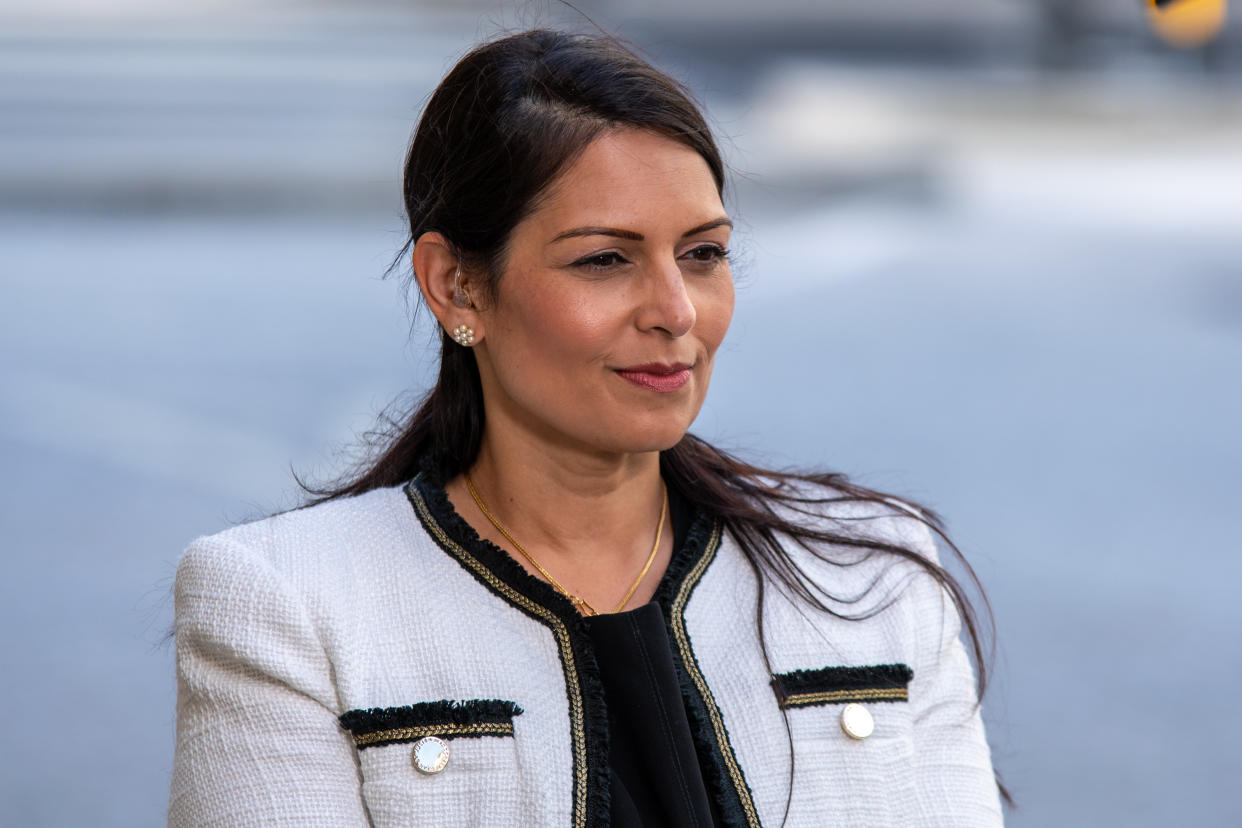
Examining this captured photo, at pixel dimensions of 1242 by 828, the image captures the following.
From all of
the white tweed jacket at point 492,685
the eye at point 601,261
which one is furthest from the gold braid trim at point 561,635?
the eye at point 601,261

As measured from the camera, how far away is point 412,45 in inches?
428

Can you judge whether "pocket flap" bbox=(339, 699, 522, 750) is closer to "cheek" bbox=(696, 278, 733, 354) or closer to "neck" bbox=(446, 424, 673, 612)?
"neck" bbox=(446, 424, 673, 612)

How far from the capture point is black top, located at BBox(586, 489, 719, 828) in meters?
1.49

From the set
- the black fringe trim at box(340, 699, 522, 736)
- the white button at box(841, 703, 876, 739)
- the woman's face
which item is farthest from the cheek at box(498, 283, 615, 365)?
the white button at box(841, 703, 876, 739)

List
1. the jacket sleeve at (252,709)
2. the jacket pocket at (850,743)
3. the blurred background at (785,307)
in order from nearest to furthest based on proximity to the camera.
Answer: the jacket sleeve at (252,709) → the jacket pocket at (850,743) → the blurred background at (785,307)

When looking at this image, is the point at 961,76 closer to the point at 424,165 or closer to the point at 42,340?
the point at 42,340

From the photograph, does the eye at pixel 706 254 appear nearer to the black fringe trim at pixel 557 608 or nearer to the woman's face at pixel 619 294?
the woman's face at pixel 619 294

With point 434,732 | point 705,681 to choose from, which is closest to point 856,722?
point 705,681

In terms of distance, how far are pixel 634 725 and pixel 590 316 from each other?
1.25 feet

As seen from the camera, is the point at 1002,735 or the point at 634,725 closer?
the point at 634,725

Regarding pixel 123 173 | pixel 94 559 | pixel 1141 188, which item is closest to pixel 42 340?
pixel 94 559

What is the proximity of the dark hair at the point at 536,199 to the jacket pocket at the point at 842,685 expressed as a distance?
0.08m

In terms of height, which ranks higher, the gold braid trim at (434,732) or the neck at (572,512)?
the neck at (572,512)

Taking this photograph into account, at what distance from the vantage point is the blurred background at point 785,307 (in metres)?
3.85
